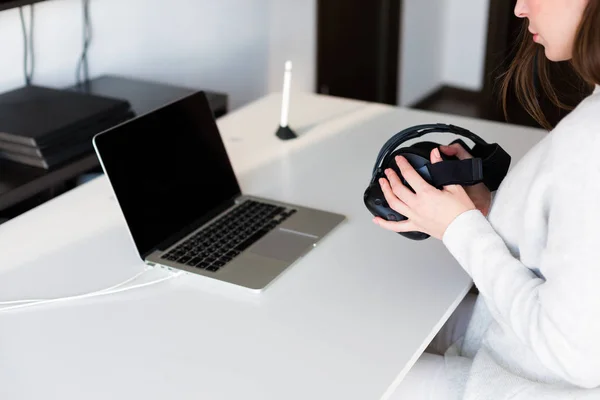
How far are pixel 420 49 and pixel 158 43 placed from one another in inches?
68.9

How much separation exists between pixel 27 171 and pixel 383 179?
0.73m

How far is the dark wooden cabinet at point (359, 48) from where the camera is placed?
2922 millimetres

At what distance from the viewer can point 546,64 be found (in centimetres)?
117

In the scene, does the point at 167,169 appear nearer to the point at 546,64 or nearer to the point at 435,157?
the point at 435,157

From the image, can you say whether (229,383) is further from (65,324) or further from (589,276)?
(589,276)

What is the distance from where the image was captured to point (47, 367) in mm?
929

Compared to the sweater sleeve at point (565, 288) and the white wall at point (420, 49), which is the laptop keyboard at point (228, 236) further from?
the white wall at point (420, 49)

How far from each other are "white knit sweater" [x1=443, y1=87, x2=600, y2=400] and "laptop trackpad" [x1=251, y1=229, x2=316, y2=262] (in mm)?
285

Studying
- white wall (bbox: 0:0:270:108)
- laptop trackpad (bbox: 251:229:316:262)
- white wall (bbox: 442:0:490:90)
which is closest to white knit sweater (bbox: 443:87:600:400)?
laptop trackpad (bbox: 251:229:316:262)

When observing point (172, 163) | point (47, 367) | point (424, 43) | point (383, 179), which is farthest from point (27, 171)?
point (424, 43)

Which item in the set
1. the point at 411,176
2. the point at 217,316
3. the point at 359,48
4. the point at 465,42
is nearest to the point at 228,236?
the point at 217,316

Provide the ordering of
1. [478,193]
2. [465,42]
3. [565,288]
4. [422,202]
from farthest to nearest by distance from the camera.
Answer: [465,42] → [478,193] → [422,202] → [565,288]

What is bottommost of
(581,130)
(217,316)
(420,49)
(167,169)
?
(420,49)

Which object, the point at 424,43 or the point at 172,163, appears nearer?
the point at 172,163
